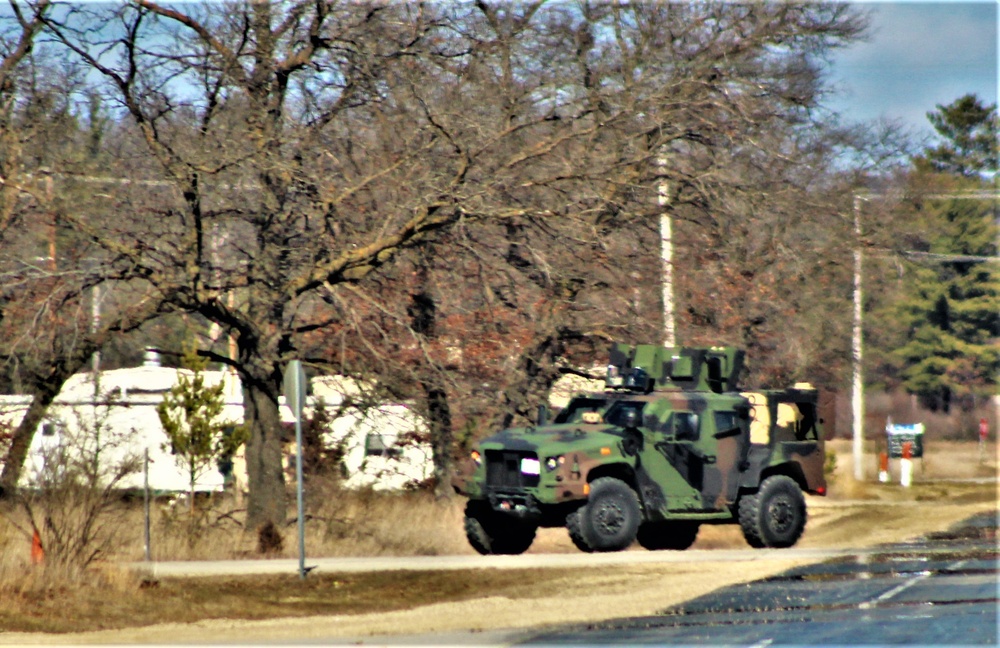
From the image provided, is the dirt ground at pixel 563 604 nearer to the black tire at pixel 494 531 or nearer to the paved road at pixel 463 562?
the paved road at pixel 463 562

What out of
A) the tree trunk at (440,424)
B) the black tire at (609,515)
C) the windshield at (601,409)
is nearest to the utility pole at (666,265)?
the tree trunk at (440,424)

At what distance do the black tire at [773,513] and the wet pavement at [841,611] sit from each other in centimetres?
62

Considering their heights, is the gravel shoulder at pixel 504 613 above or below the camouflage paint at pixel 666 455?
below

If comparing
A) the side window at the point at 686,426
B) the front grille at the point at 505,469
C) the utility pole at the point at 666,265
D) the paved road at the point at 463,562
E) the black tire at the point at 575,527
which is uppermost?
the utility pole at the point at 666,265

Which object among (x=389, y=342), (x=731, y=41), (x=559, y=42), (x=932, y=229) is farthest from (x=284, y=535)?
(x=932, y=229)

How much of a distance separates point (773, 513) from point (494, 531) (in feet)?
11.9

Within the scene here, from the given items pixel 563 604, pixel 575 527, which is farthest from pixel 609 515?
pixel 563 604

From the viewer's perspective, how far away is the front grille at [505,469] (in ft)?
47.8

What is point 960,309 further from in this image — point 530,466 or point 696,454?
point 530,466

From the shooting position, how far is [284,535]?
20203 mm

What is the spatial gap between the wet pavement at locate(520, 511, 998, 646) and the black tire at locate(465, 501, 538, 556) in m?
2.72

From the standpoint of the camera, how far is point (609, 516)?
47.7 feet

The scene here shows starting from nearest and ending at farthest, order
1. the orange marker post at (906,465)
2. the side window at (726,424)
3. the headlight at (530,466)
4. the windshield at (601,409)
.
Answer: the headlight at (530,466), the side window at (726,424), the windshield at (601,409), the orange marker post at (906,465)

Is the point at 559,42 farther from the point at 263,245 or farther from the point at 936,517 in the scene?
the point at 936,517
